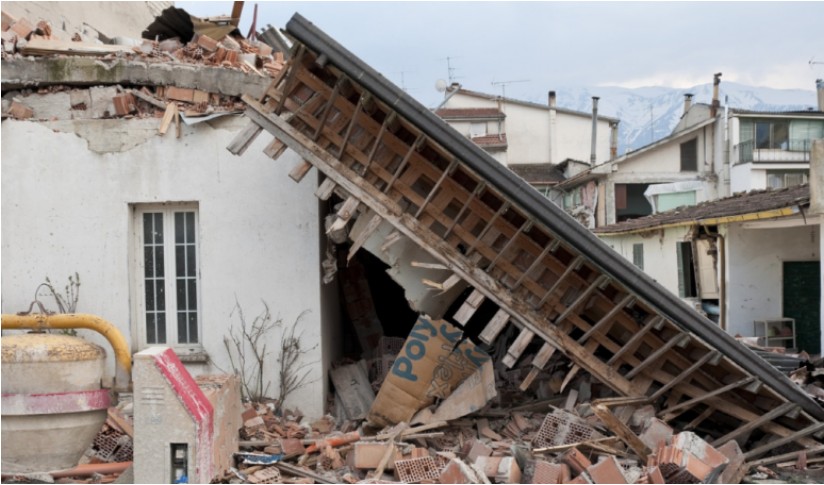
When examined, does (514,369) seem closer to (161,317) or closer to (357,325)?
(357,325)

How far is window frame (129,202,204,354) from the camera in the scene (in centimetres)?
1028

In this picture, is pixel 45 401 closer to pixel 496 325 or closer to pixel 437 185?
Answer: pixel 437 185

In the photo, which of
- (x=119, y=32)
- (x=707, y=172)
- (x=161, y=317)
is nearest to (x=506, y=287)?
(x=161, y=317)

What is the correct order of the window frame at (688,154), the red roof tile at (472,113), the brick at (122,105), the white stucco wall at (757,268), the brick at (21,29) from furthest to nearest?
the red roof tile at (472,113), the window frame at (688,154), the white stucco wall at (757,268), the brick at (21,29), the brick at (122,105)

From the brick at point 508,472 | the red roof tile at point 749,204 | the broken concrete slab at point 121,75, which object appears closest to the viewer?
the brick at point 508,472

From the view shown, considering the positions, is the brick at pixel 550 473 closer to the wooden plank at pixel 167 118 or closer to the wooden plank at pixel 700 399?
the wooden plank at pixel 700 399

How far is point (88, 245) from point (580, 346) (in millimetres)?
6764

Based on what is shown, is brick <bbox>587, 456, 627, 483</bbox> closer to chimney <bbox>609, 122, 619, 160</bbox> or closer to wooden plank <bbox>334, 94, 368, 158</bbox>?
wooden plank <bbox>334, 94, 368, 158</bbox>

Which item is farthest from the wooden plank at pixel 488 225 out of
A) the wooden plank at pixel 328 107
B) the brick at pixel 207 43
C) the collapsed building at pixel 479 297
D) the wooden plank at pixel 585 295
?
the brick at pixel 207 43

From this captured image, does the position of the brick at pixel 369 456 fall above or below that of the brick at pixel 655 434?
below

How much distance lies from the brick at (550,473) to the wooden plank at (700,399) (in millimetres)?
1785

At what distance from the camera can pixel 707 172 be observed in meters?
36.2

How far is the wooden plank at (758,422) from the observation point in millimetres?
8414

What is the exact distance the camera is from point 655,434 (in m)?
8.41
